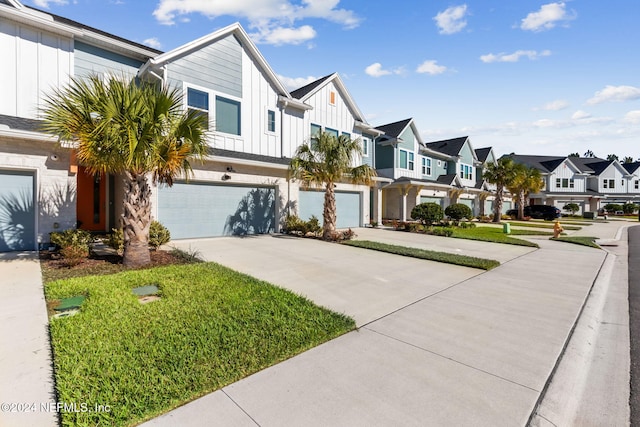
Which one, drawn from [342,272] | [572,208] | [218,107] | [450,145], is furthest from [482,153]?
[342,272]

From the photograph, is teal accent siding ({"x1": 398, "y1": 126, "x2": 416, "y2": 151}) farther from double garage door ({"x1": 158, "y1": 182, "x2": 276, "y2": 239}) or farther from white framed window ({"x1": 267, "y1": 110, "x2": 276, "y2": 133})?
double garage door ({"x1": 158, "y1": 182, "x2": 276, "y2": 239})

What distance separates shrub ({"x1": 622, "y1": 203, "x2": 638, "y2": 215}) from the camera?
152ft

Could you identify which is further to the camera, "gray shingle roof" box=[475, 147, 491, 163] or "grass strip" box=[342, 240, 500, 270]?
"gray shingle roof" box=[475, 147, 491, 163]

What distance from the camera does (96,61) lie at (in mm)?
10867

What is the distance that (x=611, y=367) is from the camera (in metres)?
3.62

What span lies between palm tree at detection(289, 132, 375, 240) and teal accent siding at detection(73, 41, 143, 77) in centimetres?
755

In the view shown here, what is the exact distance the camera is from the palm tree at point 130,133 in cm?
649

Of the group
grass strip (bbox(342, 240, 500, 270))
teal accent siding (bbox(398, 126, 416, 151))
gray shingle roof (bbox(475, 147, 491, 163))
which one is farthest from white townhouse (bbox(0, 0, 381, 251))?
gray shingle roof (bbox(475, 147, 491, 163))

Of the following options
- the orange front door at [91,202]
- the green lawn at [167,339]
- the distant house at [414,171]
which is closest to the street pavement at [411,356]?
the green lawn at [167,339]

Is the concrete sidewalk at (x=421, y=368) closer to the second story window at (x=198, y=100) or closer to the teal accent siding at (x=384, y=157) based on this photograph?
the second story window at (x=198, y=100)

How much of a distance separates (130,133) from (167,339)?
480 cm

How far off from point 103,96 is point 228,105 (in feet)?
24.0

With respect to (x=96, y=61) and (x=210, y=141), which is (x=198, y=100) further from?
(x=96, y=61)

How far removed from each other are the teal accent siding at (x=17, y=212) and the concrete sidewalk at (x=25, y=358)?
12.3ft
